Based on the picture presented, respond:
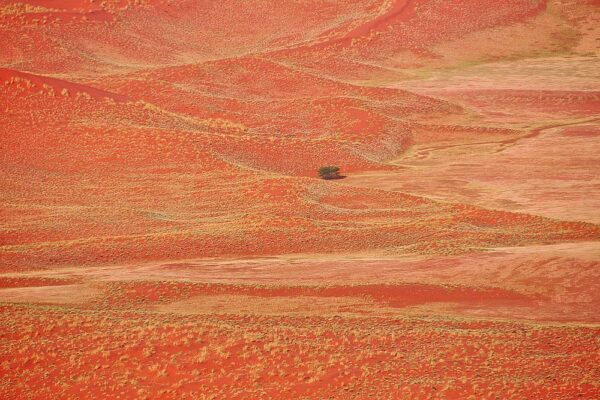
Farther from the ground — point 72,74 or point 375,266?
point 72,74

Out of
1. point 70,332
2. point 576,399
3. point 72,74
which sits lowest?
point 576,399

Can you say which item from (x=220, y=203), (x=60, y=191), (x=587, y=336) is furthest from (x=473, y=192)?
(x=587, y=336)

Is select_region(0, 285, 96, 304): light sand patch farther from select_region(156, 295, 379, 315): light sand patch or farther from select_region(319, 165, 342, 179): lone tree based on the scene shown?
select_region(319, 165, 342, 179): lone tree

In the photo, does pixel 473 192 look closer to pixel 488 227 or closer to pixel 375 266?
pixel 488 227

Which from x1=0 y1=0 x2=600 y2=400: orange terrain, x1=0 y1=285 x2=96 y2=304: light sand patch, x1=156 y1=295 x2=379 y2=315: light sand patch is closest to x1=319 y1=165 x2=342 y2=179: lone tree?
x1=0 y1=0 x2=600 y2=400: orange terrain

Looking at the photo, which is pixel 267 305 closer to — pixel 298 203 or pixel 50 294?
pixel 50 294

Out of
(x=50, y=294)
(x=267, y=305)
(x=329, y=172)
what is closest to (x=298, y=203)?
(x=329, y=172)
